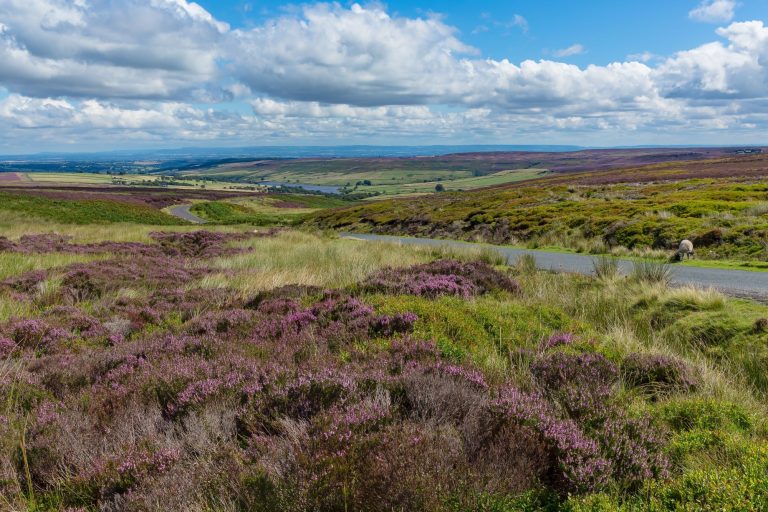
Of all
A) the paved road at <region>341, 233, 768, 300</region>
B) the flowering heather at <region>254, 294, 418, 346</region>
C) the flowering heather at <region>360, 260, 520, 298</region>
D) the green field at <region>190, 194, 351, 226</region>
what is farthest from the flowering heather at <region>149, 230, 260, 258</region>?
the green field at <region>190, 194, 351, 226</region>

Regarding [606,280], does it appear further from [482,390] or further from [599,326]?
[482,390]

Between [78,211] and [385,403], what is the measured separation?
68.9m

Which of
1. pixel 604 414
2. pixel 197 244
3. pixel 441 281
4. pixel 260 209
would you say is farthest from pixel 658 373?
pixel 260 209

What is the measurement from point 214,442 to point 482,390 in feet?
7.40

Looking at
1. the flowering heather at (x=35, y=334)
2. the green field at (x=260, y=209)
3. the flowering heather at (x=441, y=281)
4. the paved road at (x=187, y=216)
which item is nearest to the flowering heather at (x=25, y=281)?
the flowering heather at (x=35, y=334)

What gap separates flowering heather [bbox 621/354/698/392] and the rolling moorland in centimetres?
2

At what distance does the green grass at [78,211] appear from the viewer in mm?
53250

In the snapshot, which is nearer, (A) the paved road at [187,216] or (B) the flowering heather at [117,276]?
(B) the flowering heather at [117,276]

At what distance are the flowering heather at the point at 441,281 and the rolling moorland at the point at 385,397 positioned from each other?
72 mm

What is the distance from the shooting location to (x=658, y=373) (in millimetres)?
5266

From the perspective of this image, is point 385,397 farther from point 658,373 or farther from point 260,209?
point 260,209

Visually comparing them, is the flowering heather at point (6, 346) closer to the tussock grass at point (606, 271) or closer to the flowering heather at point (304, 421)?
the flowering heather at point (304, 421)

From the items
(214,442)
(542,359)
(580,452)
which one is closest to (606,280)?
(542,359)

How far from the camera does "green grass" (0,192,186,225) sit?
53.2 m
